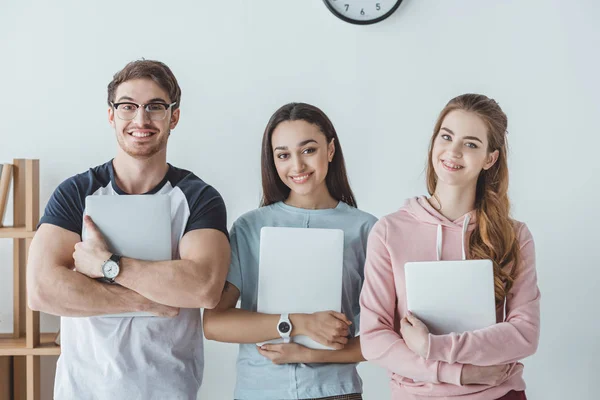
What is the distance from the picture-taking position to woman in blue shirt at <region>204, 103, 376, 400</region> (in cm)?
176

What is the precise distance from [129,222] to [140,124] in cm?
27

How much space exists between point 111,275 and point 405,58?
1545mm

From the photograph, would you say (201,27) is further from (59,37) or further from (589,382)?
(589,382)

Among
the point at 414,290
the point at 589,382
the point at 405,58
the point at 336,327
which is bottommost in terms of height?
the point at 589,382

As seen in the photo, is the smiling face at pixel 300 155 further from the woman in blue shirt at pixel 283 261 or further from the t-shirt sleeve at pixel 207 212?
the t-shirt sleeve at pixel 207 212

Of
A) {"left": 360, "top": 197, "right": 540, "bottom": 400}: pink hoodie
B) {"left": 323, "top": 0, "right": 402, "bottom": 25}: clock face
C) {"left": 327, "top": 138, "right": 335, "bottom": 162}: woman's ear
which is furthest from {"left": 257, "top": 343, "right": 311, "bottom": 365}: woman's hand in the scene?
{"left": 323, "top": 0, "right": 402, "bottom": 25}: clock face

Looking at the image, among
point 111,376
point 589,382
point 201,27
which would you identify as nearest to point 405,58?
point 201,27

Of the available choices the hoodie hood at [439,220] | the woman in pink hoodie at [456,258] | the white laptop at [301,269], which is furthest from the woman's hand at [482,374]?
the white laptop at [301,269]

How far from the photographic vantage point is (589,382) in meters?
2.73

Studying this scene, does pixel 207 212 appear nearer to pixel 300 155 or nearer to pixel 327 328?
pixel 300 155

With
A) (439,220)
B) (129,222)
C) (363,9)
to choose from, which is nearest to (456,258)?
(439,220)

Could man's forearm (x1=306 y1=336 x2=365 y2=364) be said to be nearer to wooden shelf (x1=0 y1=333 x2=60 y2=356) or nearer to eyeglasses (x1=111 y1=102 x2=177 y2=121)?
eyeglasses (x1=111 y1=102 x2=177 y2=121)

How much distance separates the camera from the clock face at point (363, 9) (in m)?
2.68

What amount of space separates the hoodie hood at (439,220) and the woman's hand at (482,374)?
263 mm
